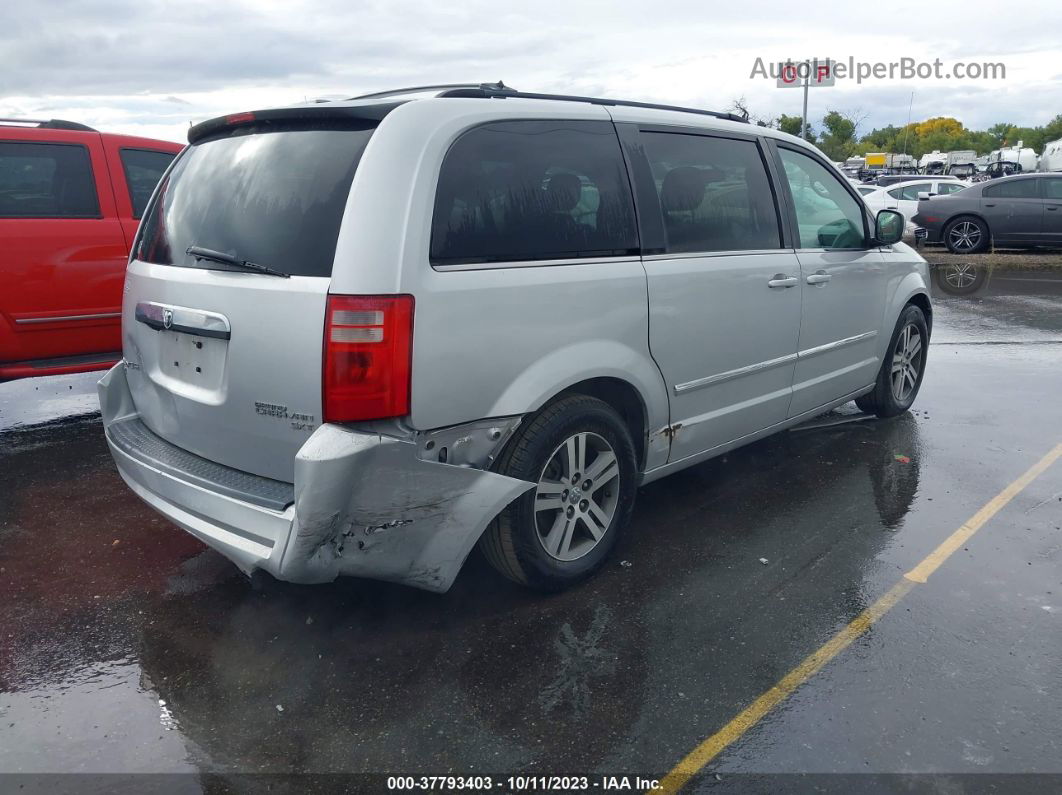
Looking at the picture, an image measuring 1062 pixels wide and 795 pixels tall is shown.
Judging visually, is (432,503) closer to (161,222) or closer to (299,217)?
(299,217)

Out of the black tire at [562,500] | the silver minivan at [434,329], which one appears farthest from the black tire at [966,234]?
the black tire at [562,500]

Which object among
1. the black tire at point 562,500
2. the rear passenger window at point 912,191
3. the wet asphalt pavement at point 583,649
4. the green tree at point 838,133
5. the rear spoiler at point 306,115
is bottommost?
the wet asphalt pavement at point 583,649

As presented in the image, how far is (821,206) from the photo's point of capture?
196 inches

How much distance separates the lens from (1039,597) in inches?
140

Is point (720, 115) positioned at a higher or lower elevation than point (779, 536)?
higher

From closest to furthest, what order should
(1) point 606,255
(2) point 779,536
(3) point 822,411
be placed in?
(1) point 606,255
(2) point 779,536
(3) point 822,411

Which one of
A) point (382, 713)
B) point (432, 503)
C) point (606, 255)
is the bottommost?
point (382, 713)

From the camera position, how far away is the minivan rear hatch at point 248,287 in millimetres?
2902

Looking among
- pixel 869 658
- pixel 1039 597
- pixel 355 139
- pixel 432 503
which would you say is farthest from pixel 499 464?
pixel 1039 597

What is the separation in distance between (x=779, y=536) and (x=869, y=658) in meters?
1.09

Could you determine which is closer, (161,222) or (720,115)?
(161,222)

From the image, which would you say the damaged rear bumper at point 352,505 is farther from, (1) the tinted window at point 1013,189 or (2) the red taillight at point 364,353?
(1) the tinted window at point 1013,189

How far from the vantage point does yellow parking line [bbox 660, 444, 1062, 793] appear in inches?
104

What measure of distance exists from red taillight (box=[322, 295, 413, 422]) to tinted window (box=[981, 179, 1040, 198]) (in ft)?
53.9
